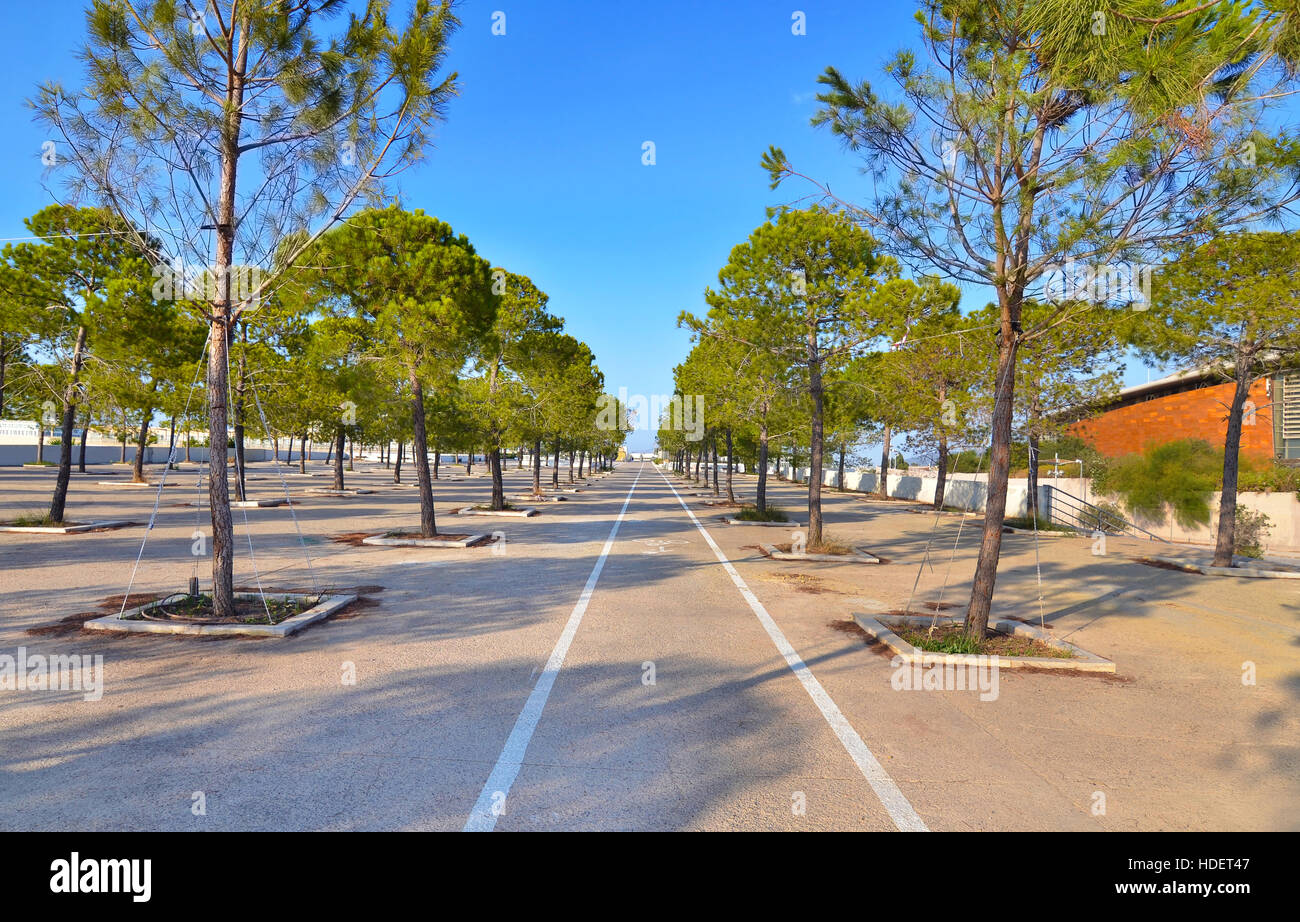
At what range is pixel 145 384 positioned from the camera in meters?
23.1

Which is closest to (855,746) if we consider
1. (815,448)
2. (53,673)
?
(53,673)

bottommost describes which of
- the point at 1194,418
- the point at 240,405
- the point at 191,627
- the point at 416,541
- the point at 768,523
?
the point at 768,523

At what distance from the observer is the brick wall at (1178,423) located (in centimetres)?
2945

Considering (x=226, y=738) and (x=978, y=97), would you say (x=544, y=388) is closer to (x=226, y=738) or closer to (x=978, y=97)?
(x=978, y=97)

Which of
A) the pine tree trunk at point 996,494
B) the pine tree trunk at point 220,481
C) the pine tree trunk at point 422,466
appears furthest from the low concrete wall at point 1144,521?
the pine tree trunk at point 422,466

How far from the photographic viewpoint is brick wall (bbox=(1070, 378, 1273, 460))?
2945 centimetres

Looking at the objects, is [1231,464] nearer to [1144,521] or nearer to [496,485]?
[1144,521]

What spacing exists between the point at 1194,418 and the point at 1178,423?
2.97ft

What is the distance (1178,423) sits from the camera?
35.3 metres

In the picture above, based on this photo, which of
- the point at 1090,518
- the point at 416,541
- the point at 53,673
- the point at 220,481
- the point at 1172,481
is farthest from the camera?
the point at 1090,518
